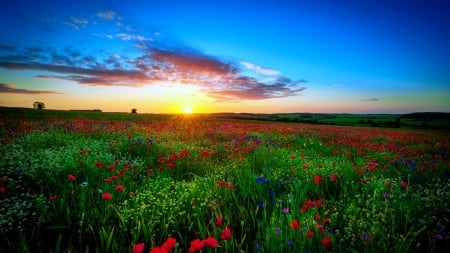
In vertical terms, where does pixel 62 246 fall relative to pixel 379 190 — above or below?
below

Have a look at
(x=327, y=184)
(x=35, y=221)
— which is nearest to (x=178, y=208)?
(x=35, y=221)

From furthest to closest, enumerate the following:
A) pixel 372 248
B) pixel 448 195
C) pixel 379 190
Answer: pixel 379 190
pixel 448 195
pixel 372 248

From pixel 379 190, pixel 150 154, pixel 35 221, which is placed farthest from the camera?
pixel 150 154

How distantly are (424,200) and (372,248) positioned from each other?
69.6 inches

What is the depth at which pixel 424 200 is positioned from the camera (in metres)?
3.14

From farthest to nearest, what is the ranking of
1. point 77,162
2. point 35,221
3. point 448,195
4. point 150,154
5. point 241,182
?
point 150,154
point 77,162
point 241,182
point 448,195
point 35,221

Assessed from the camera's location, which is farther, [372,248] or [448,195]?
[448,195]

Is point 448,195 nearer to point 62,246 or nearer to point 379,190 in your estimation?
point 379,190

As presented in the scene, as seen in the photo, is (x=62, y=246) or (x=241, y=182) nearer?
(x=62, y=246)

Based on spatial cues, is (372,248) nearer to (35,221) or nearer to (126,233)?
(126,233)

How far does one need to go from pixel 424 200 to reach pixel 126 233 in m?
3.83

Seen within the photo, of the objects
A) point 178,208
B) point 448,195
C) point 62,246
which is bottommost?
point 62,246

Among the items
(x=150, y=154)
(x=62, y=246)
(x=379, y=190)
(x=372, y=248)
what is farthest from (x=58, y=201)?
(x=379, y=190)

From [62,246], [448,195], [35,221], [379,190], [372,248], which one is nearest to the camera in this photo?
[372,248]
